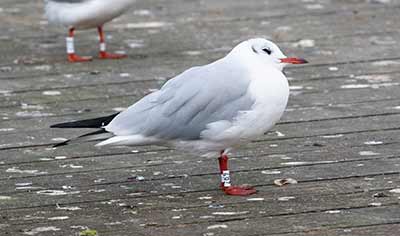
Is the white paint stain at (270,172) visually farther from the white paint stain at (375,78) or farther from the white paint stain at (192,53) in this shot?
the white paint stain at (192,53)

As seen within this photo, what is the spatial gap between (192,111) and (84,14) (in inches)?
104


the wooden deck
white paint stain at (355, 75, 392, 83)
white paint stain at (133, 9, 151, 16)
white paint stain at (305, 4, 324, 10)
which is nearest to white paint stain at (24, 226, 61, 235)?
the wooden deck

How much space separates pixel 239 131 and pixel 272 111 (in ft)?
0.45

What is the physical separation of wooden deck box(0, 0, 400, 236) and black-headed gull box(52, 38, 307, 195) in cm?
21

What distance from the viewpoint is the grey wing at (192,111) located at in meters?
4.26

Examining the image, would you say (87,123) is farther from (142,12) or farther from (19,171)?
(142,12)

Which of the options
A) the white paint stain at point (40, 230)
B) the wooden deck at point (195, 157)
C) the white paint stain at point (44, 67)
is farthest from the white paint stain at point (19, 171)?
the white paint stain at point (44, 67)

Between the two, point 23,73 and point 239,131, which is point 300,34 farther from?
point 239,131

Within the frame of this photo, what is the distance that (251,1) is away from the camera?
8.11 m

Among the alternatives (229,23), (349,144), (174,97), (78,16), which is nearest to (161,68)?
(78,16)

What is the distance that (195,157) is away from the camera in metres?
4.83

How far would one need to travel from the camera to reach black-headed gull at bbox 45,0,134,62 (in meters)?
6.74

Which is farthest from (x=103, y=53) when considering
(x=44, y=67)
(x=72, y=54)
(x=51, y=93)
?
(x=51, y=93)

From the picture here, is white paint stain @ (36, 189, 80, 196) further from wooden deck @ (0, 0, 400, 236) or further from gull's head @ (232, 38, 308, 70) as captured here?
gull's head @ (232, 38, 308, 70)
